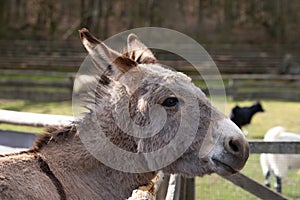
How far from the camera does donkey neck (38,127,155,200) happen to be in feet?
10.4

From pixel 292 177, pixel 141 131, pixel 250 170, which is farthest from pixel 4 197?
pixel 292 177

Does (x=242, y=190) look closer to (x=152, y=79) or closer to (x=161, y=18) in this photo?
(x=152, y=79)

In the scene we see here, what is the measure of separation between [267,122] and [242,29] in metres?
21.0

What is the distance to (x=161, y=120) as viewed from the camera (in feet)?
11.0

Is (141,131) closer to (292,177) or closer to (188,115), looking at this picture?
(188,115)

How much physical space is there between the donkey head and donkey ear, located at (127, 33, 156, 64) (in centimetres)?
31

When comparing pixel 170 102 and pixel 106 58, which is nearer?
pixel 106 58

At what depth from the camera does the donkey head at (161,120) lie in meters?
3.32

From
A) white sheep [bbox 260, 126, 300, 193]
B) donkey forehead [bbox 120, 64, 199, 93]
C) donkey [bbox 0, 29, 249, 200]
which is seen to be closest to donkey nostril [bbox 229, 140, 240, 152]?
donkey [bbox 0, 29, 249, 200]

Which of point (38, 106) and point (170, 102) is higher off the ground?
point (170, 102)

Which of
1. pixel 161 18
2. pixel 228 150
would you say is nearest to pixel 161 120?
pixel 228 150

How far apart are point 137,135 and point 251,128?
1083cm

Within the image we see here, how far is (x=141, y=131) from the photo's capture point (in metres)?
3.33

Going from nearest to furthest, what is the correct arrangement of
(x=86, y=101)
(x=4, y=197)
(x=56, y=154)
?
(x=4, y=197)
(x=56, y=154)
(x=86, y=101)
